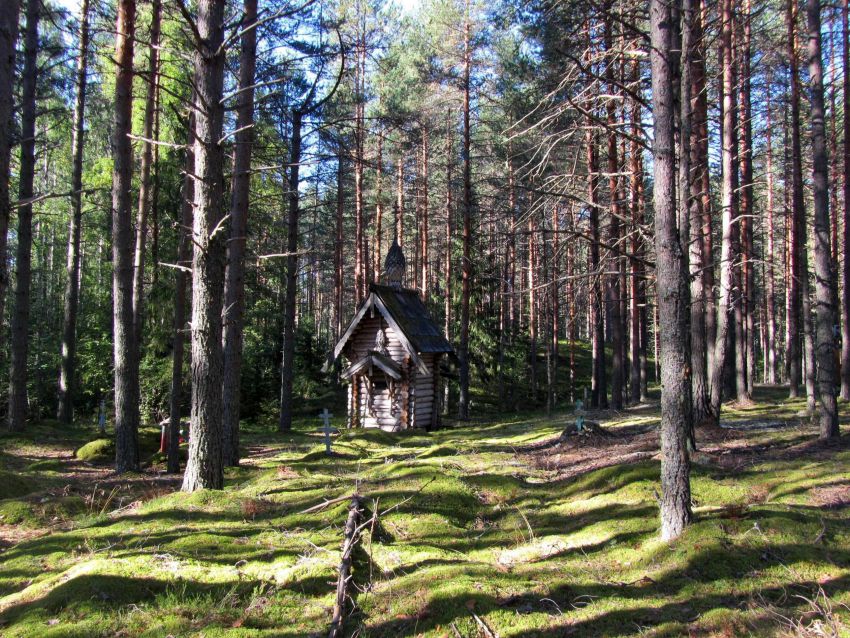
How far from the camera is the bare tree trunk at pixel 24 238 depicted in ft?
52.1

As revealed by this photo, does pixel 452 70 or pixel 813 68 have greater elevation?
pixel 452 70

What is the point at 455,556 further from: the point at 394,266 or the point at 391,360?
the point at 394,266

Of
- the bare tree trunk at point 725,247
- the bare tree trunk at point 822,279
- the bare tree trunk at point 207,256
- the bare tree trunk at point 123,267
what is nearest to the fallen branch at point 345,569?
the bare tree trunk at point 207,256

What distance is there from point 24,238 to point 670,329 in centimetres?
1864

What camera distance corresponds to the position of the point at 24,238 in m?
17.2

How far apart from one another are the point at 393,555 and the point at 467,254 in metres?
18.1

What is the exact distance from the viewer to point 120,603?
450 cm

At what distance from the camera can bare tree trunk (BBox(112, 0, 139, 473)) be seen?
1134cm

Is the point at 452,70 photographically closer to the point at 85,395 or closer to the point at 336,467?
the point at 336,467

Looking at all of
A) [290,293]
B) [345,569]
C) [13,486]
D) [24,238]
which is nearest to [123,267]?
[13,486]

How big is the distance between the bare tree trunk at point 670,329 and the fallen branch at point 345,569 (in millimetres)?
3013

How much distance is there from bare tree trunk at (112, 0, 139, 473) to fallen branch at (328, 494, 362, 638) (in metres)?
7.99

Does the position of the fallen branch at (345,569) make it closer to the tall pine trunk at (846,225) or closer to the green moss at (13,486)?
the green moss at (13,486)

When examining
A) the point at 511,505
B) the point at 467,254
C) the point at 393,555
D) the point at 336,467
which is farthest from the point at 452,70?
the point at 393,555
